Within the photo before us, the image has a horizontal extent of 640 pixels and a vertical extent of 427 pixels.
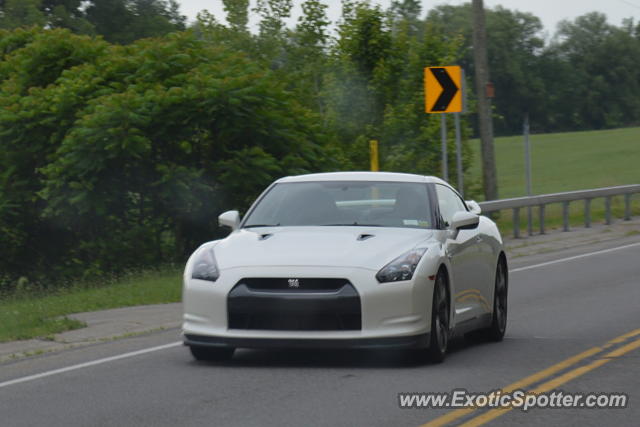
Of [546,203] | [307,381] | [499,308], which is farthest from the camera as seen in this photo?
[546,203]

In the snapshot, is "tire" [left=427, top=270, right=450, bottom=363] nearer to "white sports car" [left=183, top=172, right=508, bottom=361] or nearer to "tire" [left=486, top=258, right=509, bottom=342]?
"white sports car" [left=183, top=172, right=508, bottom=361]

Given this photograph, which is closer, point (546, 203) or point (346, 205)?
Answer: point (346, 205)

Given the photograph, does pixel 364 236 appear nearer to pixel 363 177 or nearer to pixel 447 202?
pixel 363 177

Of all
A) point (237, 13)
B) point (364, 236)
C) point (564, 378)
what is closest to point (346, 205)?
point (364, 236)

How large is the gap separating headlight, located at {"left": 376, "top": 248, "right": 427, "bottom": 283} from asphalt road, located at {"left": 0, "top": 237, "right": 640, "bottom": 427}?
2.28ft

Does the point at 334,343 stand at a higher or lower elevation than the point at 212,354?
higher

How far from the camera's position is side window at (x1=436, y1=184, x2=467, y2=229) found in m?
10.5

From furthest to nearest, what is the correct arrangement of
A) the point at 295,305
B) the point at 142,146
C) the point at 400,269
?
the point at 142,146 → the point at 400,269 → the point at 295,305

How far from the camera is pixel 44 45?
2430 centimetres

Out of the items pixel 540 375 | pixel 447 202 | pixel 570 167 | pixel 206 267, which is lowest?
pixel 570 167

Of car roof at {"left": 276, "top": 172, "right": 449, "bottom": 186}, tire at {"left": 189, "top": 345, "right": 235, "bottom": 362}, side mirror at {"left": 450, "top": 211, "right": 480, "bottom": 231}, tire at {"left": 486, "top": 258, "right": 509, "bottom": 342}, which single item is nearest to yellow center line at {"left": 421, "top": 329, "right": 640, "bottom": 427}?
tire at {"left": 486, "top": 258, "right": 509, "bottom": 342}

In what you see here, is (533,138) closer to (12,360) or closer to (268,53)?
(268,53)

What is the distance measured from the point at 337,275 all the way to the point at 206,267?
3.50ft

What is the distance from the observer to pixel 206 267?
9.31 m
